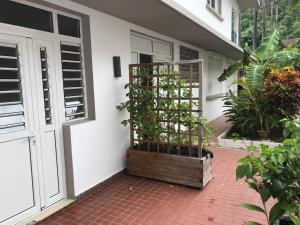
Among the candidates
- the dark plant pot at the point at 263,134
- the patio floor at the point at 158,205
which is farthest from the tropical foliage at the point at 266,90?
the patio floor at the point at 158,205

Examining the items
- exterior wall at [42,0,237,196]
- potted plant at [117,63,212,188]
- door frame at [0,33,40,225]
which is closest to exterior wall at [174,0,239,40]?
exterior wall at [42,0,237,196]

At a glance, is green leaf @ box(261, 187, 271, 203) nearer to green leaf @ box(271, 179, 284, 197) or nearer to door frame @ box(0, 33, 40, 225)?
green leaf @ box(271, 179, 284, 197)

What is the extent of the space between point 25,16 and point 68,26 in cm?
80

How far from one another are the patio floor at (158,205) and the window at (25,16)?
2714 mm

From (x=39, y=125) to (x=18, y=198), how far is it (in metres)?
1.01

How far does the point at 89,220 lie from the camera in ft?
12.1

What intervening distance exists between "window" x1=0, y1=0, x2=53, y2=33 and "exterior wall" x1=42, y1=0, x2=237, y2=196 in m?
0.32

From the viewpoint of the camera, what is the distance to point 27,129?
11.8 ft

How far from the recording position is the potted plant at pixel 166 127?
15.3 feet

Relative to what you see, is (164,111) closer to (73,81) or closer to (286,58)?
(73,81)

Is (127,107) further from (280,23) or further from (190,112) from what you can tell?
(280,23)

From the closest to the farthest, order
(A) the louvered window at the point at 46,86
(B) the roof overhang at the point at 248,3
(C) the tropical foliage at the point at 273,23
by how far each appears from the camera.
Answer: (A) the louvered window at the point at 46,86 → (B) the roof overhang at the point at 248,3 → (C) the tropical foliage at the point at 273,23

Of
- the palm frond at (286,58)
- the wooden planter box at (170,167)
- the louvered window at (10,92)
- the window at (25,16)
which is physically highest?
the window at (25,16)

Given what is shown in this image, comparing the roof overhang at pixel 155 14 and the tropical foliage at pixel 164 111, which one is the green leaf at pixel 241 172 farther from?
the roof overhang at pixel 155 14
